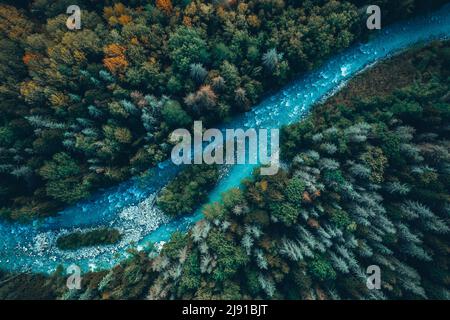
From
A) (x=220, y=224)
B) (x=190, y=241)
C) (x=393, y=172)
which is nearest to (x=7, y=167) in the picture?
(x=190, y=241)

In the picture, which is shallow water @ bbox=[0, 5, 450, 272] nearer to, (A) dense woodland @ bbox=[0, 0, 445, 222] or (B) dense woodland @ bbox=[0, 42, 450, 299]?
(A) dense woodland @ bbox=[0, 0, 445, 222]

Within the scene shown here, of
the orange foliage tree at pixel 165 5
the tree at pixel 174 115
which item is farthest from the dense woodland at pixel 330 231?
the orange foliage tree at pixel 165 5

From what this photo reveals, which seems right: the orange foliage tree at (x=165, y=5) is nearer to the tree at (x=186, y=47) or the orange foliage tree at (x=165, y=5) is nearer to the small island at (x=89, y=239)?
the tree at (x=186, y=47)

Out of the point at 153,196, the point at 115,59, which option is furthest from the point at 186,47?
the point at 153,196

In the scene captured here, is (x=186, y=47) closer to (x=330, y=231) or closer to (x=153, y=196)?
(x=153, y=196)

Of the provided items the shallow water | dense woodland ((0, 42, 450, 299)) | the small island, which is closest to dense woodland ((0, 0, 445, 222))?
the shallow water

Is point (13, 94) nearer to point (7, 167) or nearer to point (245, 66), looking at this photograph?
point (7, 167)
